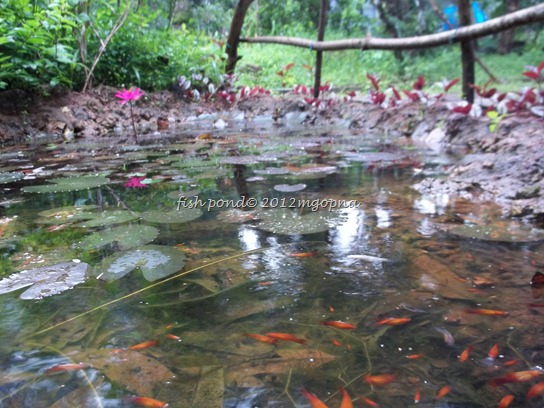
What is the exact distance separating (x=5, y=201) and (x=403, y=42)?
147 inches

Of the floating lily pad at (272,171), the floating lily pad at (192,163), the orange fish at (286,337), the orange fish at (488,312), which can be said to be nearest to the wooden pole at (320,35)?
the floating lily pad at (192,163)

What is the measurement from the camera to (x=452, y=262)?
3.63ft

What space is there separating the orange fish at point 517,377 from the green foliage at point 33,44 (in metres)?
4.36

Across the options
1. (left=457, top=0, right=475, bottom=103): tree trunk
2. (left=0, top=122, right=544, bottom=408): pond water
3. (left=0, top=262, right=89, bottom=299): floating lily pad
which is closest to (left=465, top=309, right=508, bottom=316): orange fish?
(left=0, top=122, right=544, bottom=408): pond water

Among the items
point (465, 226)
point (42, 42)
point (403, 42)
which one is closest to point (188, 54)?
point (42, 42)

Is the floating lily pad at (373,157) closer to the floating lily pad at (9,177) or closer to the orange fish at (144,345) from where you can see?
the floating lily pad at (9,177)

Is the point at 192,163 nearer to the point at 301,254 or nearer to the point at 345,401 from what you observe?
the point at 301,254

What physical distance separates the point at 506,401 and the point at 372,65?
10.9 meters

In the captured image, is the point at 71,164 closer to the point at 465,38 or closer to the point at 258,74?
the point at 465,38

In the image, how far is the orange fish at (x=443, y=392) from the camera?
25.0 inches

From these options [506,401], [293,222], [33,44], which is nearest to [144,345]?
[506,401]

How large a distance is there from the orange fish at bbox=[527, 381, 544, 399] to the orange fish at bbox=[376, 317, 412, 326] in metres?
0.24

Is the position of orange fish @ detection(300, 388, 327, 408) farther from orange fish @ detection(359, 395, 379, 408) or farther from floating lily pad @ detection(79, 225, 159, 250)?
floating lily pad @ detection(79, 225, 159, 250)

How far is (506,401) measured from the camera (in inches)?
24.4
